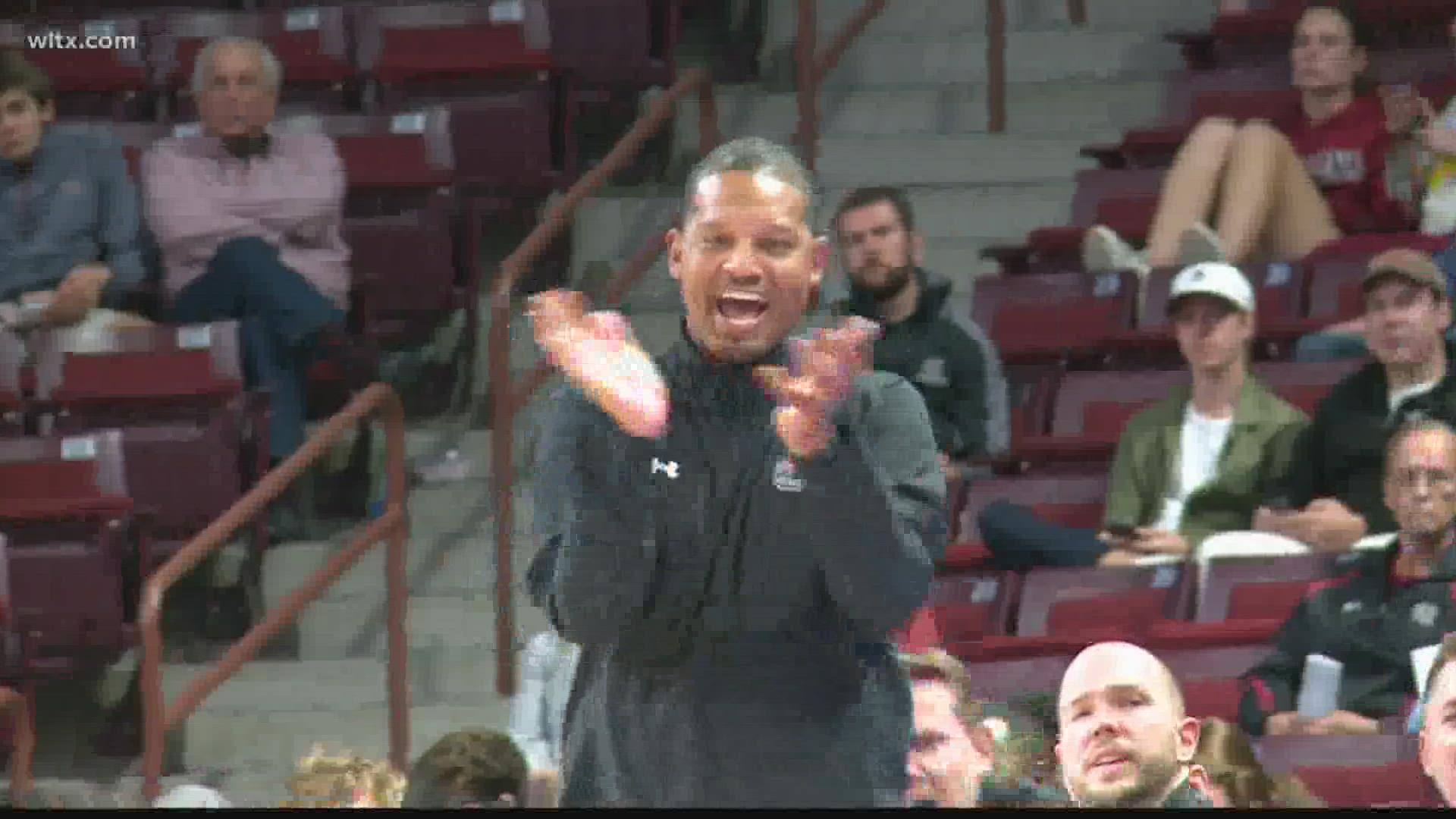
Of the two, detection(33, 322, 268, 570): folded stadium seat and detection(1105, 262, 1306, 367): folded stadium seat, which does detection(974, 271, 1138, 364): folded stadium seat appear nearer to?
detection(1105, 262, 1306, 367): folded stadium seat

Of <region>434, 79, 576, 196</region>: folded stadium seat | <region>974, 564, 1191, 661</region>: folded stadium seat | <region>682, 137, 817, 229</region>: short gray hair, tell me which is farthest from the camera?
<region>434, 79, 576, 196</region>: folded stadium seat

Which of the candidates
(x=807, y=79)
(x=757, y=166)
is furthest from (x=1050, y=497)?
(x=757, y=166)

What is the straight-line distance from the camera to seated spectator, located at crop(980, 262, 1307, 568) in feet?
16.9

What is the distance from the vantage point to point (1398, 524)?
482 cm

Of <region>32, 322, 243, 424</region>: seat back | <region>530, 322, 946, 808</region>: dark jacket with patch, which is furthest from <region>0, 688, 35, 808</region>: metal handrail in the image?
<region>530, 322, 946, 808</region>: dark jacket with patch

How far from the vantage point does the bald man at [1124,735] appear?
294 cm

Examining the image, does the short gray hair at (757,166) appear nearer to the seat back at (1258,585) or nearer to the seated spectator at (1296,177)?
→ the seat back at (1258,585)

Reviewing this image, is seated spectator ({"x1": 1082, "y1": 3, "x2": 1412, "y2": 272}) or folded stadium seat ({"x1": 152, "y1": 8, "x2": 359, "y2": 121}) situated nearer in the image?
seated spectator ({"x1": 1082, "y1": 3, "x2": 1412, "y2": 272})

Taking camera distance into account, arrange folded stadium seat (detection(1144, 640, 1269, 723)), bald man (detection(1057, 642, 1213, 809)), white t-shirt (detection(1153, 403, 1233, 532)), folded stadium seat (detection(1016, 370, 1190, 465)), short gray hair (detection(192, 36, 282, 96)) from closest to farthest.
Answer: bald man (detection(1057, 642, 1213, 809))
folded stadium seat (detection(1144, 640, 1269, 723))
white t-shirt (detection(1153, 403, 1233, 532))
folded stadium seat (detection(1016, 370, 1190, 465))
short gray hair (detection(192, 36, 282, 96))

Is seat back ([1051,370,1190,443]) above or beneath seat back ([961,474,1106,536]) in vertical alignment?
above

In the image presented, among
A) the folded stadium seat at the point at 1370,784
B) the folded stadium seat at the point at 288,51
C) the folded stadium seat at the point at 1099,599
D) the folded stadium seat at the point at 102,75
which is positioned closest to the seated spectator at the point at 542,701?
the folded stadium seat at the point at 1099,599

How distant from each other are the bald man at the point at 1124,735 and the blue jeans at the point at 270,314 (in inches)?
122

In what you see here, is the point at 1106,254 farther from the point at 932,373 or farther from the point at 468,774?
the point at 468,774

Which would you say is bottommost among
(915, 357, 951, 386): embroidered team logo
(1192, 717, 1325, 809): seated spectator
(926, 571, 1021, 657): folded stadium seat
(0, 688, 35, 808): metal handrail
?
(0, 688, 35, 808): metal handrail
